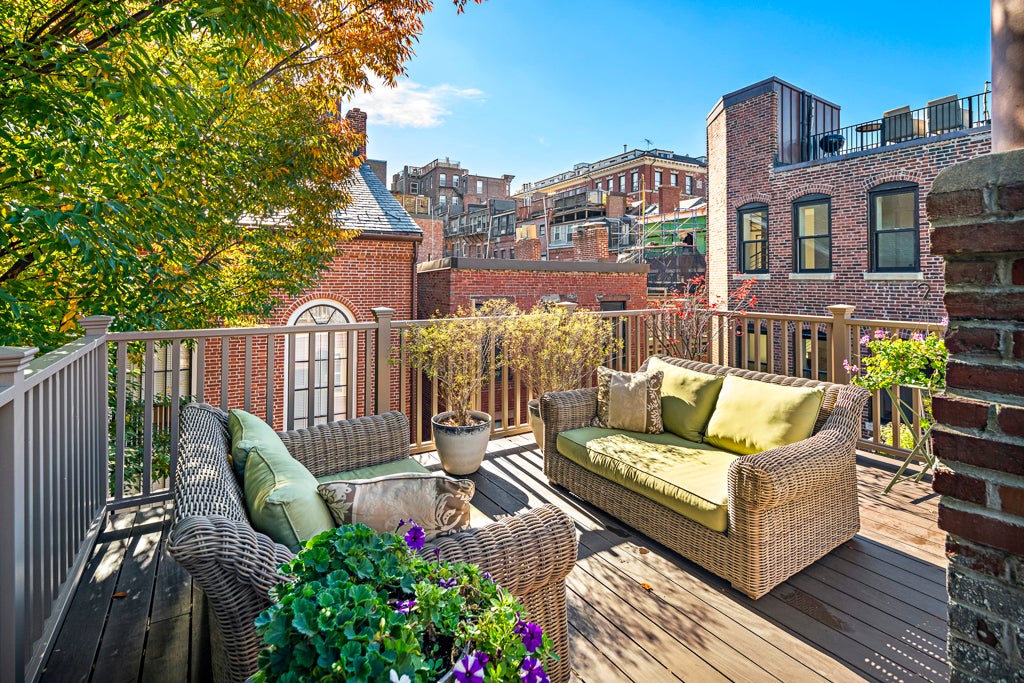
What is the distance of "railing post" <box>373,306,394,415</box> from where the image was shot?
3.74m

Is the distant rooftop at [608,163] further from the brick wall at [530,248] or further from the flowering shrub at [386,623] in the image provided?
the flowering shrub at [386,623]

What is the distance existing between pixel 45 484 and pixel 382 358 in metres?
2.10

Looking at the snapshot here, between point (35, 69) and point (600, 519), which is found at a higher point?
point (35, 69)

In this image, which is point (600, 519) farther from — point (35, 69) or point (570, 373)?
point (35, 69)

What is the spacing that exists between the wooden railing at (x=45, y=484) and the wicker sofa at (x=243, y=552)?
1.25ft

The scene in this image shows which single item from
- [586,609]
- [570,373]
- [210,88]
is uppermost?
[210,88]

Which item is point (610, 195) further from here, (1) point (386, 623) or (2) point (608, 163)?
(1) point (386, 623)

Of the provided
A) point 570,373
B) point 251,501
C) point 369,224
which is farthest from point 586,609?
point 369,224

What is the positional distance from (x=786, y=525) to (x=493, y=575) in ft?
4.91

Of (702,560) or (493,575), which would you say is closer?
(493,575)

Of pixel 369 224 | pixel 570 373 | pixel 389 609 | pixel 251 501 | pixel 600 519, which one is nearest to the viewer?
pixel 389 609

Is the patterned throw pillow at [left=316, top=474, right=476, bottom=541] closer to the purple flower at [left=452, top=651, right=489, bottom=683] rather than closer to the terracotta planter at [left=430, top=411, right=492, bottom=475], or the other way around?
the purple flower at [left=452, top=651, right=489, bottom=683]

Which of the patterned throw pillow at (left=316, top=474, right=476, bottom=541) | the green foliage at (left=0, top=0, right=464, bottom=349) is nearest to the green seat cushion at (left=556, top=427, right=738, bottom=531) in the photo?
the patterned throw pillow at (left=316, top=474, right=476, bottom=541)

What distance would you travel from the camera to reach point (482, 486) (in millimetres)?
3418
